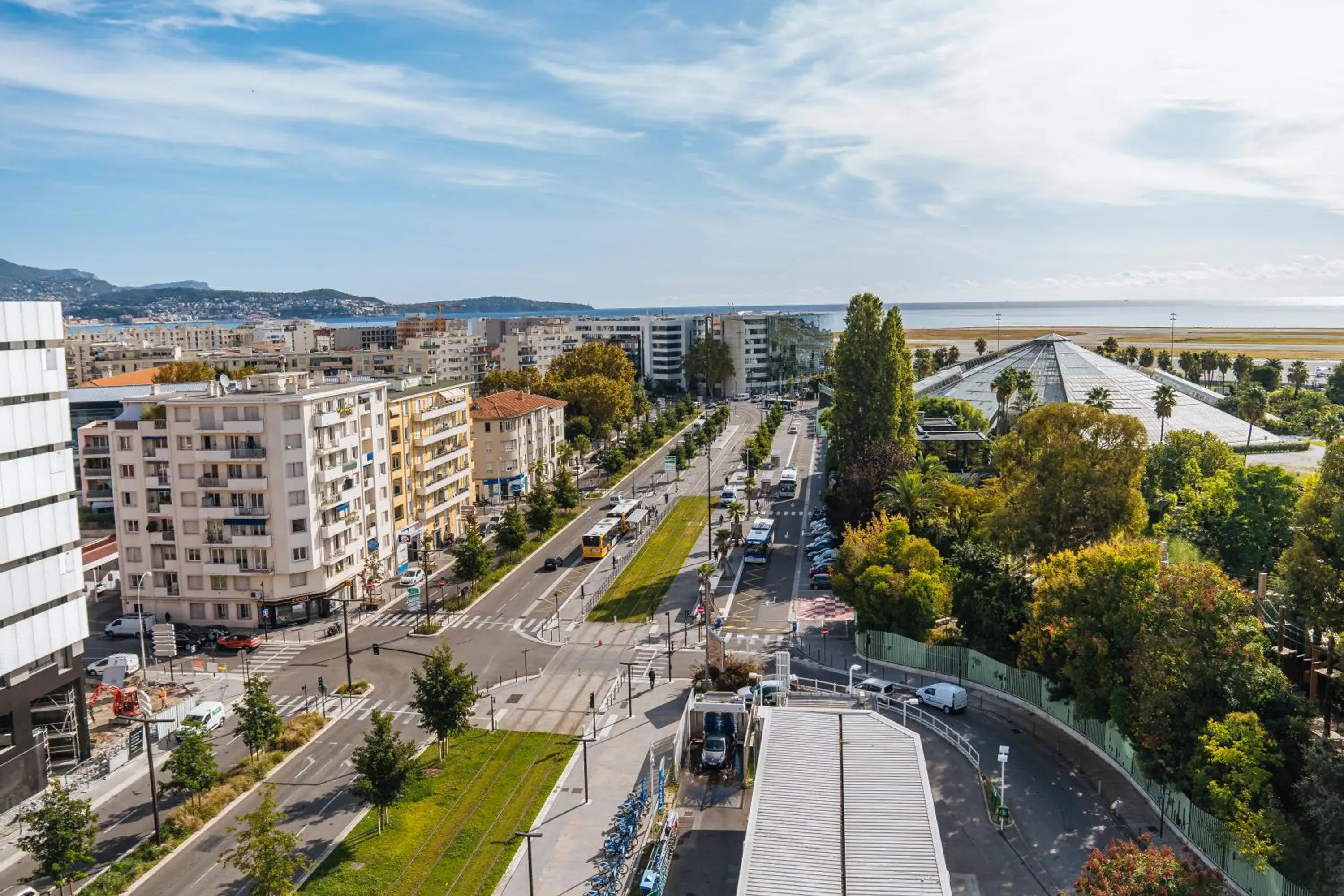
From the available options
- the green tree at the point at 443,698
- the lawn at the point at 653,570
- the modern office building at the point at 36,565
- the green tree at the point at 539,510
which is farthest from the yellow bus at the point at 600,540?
the modern office building at the point at 36,565

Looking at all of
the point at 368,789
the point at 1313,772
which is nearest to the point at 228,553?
the point at 368,789

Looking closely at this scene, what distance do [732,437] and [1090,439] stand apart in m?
96.5

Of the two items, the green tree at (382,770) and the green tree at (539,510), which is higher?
the green tree at (539,510)

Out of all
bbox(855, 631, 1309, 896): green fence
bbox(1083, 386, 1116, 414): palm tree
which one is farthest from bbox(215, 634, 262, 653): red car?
bbox(1083, 386, 1116, 414): palm tree

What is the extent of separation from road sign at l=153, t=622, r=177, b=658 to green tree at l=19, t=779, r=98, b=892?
60.1 feet

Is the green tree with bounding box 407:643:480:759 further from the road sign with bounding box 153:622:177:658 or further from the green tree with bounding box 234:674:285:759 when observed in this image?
the road sign with bounding box 153:622:177:658

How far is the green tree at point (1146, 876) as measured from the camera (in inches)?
950

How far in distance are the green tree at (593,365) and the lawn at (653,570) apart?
56571 mm

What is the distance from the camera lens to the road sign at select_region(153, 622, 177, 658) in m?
52.3

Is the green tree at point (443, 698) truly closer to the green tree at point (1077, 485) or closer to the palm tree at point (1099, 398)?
the green tree at point (1077, 485)

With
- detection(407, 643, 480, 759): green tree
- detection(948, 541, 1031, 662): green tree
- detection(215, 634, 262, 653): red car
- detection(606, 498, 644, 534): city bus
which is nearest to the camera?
detection(407, 643, 480, 759): green tree

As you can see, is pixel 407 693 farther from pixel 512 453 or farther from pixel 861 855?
pixel 512 453

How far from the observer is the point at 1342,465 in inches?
1471

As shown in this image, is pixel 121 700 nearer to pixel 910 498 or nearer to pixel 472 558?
pixel 472 558
